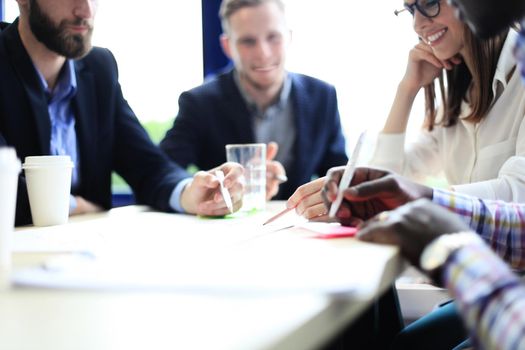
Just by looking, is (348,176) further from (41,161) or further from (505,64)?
(505,64)

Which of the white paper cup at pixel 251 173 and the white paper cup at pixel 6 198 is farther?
the white paper cup at pixel 251 173

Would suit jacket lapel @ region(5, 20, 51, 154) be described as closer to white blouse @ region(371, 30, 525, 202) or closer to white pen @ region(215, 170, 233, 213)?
white pen @ region(215, 170, 233, 213)

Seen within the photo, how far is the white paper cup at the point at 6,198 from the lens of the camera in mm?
644

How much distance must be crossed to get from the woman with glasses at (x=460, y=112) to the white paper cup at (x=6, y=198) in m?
0.98

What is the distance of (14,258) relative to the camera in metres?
0.76

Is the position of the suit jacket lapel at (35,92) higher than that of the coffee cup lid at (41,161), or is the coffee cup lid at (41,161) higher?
the suit jacket lapel at (35,92)

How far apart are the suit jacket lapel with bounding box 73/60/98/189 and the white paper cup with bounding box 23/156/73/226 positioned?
23.7 inches

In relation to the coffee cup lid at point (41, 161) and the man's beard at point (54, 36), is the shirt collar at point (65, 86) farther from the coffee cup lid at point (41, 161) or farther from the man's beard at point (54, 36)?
the coffee cup lid at point (41, 161)

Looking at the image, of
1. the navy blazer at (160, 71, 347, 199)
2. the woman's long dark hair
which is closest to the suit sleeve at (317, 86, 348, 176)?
the navy blazer at (160, 71, 347, 199)

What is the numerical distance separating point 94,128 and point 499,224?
51.1 inches

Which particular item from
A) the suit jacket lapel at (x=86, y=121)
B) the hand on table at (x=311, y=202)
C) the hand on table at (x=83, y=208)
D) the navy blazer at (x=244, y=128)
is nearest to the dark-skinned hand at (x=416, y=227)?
the hand on table at (x=311, y=202)

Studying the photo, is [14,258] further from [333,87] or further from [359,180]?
[333,87]

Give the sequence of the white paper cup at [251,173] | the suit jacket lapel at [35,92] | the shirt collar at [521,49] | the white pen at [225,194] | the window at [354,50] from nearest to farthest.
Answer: the shirt collar at [521,49] → the white pen at [225,194] → the white paper cup at [251,173] → the suit jacket lapel at [35,92] → the window at [354,50]

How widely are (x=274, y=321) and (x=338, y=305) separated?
0.07 metres
